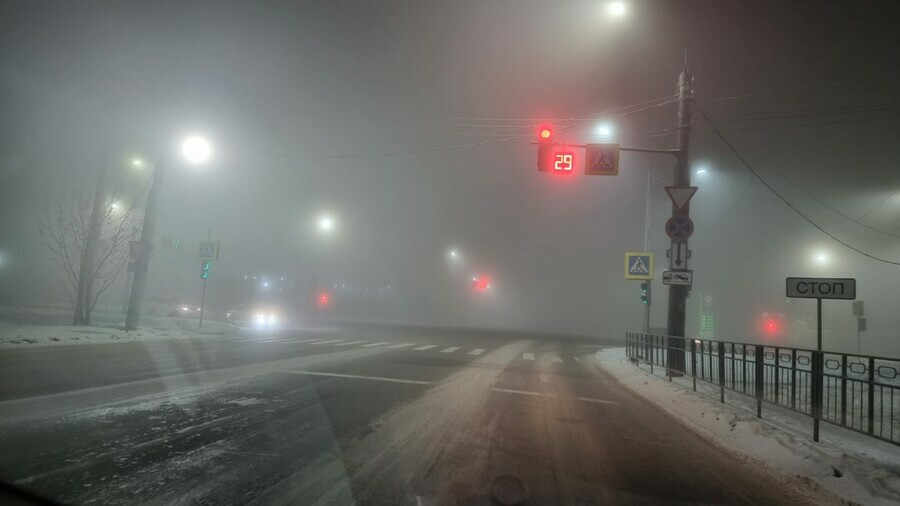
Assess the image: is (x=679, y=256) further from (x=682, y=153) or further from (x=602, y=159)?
(x=602, y=159)

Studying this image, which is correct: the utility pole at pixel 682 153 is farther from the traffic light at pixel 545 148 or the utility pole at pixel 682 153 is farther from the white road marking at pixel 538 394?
the white road marking at pixel 538 394

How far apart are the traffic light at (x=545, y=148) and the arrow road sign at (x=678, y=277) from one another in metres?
4.22

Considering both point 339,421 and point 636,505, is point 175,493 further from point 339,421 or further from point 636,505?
point 636,505

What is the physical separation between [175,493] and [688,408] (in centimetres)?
848

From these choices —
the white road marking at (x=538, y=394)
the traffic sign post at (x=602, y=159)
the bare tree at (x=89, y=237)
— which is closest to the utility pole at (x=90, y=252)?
the bare tree at (x=89, y=237)

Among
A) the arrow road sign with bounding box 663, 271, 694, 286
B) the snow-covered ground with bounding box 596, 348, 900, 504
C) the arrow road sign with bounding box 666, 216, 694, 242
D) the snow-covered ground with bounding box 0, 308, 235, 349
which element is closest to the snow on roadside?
the snow-covered ground with bounding box 0, 308, 235, 349

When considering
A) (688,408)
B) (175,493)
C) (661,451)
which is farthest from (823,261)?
(175,493)

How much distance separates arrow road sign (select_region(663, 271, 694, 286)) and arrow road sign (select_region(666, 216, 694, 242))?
3.19 feet

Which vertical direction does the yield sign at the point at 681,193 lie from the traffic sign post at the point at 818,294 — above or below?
above

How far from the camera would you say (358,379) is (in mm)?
10695

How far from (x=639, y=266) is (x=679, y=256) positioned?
578 cm

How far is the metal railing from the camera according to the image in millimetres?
6117

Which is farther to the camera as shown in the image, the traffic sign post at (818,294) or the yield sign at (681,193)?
the yield sign at (681,193)

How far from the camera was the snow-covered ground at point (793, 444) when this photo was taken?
491 cm
